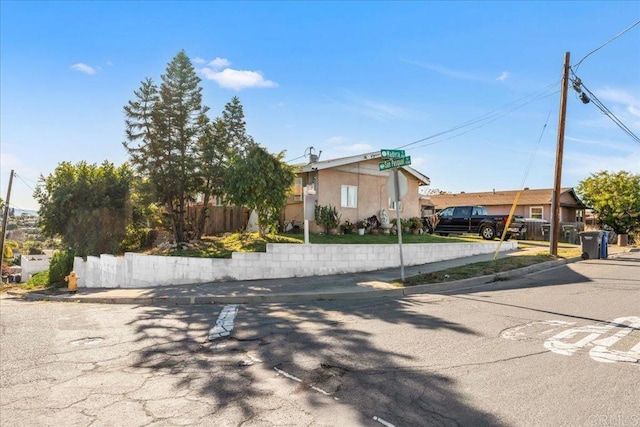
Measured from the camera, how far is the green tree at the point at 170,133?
57.3ft

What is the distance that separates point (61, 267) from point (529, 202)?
33592 millimetres

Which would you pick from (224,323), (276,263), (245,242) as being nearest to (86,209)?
(245,242)

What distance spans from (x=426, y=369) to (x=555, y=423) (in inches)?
59.0

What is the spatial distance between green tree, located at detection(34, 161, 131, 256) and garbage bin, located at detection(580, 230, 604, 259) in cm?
2017

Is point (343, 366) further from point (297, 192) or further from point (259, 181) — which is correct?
point (297, 192)

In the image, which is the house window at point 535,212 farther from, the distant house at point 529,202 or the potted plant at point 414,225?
the potted plant at point 414,225

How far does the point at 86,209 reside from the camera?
1923 cm

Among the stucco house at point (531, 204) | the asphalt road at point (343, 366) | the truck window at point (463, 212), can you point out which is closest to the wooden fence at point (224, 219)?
the asphalt road at point (343, 366)

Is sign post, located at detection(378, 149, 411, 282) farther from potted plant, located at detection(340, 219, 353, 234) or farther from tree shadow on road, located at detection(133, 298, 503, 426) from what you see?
potted plant, located at detection(340, 219, 353, 234)

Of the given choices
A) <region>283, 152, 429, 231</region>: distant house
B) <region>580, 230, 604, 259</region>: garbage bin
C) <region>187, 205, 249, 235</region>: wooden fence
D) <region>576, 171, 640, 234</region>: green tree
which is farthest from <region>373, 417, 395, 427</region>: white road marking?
<region>576, 171, 640, 234</region>: green tree

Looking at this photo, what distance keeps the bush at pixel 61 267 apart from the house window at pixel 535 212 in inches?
1303

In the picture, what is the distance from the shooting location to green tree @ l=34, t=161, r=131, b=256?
19.3 metres

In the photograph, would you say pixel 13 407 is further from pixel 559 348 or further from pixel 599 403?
pixel 559 348

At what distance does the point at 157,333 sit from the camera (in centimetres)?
729
